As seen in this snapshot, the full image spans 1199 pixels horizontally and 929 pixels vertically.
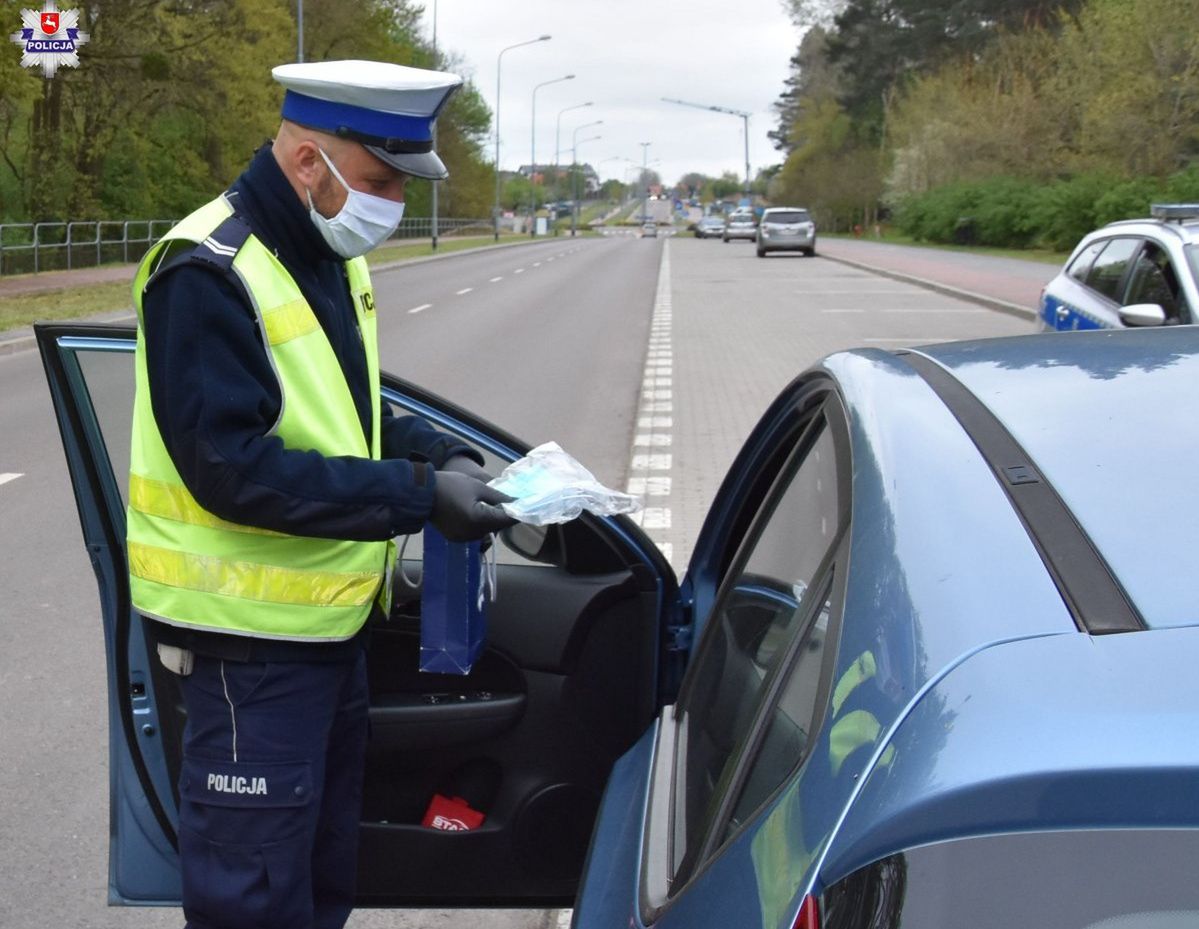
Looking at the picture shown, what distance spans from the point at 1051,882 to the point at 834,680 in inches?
12.8

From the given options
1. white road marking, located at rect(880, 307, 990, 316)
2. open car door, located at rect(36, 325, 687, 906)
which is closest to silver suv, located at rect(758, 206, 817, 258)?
white road marking, located at rect(880, 307, 990, 316)

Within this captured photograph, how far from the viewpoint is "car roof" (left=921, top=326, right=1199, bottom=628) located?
4.34ft

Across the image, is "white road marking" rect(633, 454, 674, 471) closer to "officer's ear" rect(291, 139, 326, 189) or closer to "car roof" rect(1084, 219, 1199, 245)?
"car roof" rect(1084, 219, 1199, 245)

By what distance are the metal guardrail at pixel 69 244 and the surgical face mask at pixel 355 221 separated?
24.7 meters

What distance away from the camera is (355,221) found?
2.34m

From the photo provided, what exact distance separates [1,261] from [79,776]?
1060 inches

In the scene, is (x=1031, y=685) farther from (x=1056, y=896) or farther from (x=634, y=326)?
(x=634, y=326)

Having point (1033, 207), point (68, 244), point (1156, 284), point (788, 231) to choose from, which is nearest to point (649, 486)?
point (1156, 284)

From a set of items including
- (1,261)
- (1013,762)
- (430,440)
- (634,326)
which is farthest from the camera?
(1,261)

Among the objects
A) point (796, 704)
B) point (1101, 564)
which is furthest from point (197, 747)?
point (1101, 564)

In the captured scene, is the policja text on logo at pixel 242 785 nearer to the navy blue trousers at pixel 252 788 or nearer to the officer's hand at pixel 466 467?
the navy blue trousers at pixel 252 788

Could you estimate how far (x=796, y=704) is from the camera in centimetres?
162

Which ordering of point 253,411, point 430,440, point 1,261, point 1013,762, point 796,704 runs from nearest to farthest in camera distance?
point 1013,762 → point 796,704 → point 253,411 → point 430,440 → point 1,261

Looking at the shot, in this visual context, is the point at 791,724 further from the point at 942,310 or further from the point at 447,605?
the point at 942,310
